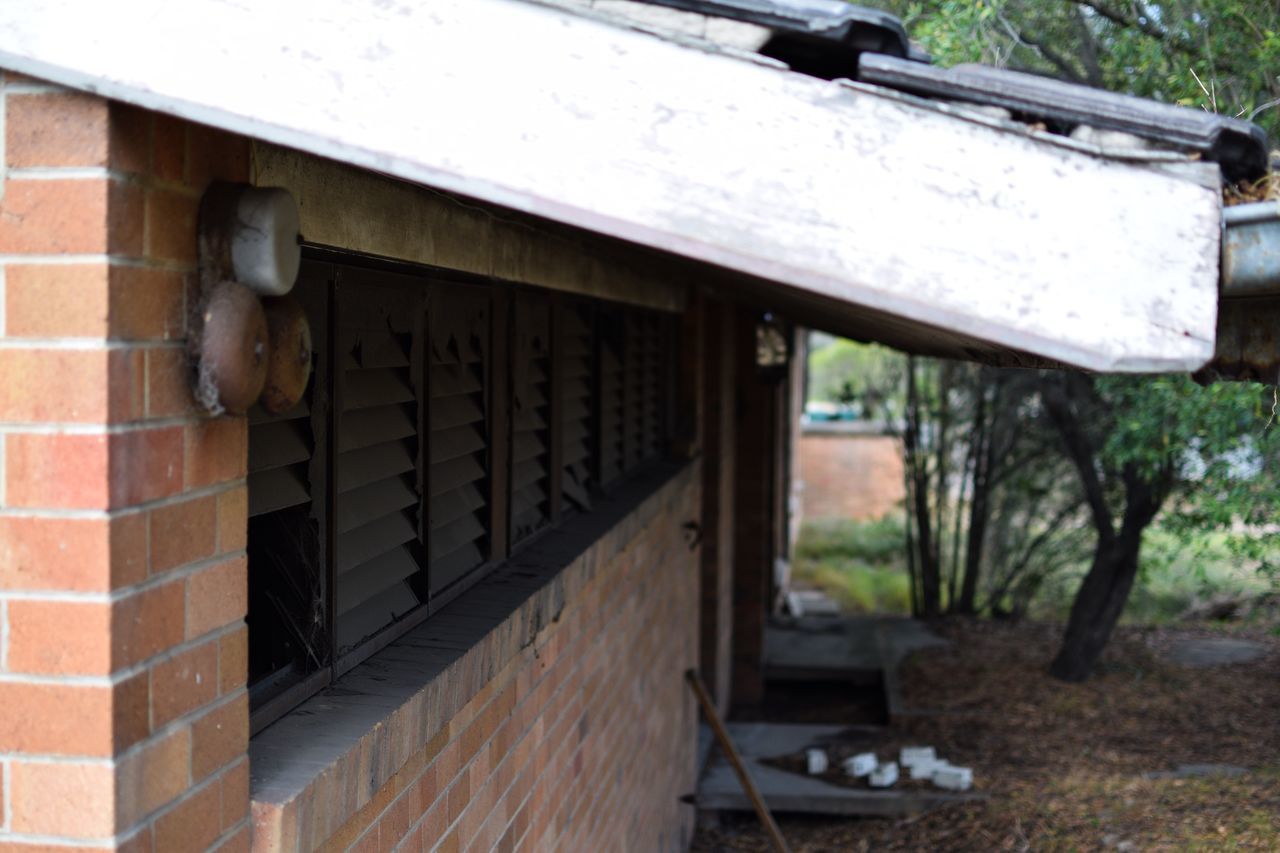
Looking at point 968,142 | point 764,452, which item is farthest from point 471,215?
point 764,452

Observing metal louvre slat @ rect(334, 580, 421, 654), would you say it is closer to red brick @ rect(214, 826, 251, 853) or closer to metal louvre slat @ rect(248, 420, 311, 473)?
metal louvre slat @ rect(248, 420, 311, 473)

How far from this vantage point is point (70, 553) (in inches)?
52.3

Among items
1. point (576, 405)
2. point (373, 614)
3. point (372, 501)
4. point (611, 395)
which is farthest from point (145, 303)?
point (611, 395)

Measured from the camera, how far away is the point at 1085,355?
1.34 m

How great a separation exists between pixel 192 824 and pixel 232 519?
38 centimetres

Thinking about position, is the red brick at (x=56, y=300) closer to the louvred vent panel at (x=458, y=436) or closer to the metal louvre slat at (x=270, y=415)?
the metal louvre slat at (x=270, y=415)

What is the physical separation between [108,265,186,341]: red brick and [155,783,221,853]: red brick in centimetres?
56

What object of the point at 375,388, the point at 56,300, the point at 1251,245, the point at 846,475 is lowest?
the point at 846,475

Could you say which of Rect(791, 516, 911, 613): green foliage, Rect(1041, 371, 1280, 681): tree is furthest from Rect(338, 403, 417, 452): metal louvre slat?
Rect(791, 516, 911, 613): green foliage

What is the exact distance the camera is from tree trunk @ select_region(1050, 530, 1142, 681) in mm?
8750

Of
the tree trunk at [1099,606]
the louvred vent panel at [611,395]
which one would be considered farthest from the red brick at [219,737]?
the tree trunk at [1099,606]

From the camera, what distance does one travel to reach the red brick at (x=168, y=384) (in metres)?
1.39

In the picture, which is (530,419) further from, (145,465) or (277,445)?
(145,465)

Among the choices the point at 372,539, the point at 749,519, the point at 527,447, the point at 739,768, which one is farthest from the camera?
the point at 749,519
